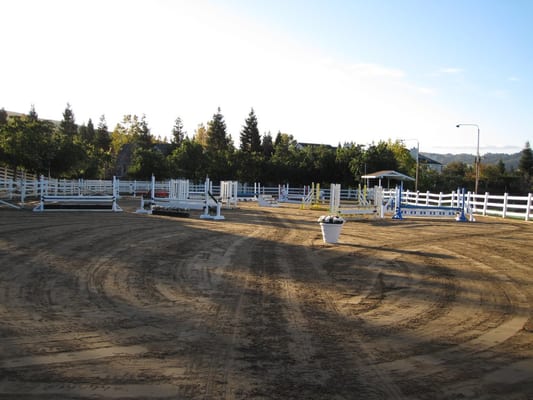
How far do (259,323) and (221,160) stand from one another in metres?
55.8

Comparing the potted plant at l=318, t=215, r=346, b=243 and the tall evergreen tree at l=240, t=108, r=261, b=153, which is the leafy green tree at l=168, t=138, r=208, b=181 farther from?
the potted plant at l=318, t=215, r=346, b=243

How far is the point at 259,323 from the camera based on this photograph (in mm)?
6246

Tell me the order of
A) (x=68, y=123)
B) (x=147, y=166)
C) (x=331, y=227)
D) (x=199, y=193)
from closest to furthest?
(x=331, y=227), (x=199, y=193), (x=147, y=166), (x=68, y=123)

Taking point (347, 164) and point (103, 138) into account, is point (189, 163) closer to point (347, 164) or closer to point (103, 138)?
point (347, 164)

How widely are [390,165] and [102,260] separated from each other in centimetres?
5407

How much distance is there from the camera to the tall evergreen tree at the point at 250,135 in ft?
315

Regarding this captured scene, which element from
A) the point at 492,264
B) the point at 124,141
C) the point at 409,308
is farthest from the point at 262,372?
the point at 124,141

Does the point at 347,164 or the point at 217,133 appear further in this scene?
the point at 217,133

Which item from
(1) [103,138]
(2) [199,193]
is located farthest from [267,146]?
(2) [199,193]

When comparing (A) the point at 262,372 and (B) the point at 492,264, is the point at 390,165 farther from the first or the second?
(A) the point at 262,372

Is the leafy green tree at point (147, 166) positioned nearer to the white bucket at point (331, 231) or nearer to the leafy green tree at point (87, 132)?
the white bucket at point (331, 231)

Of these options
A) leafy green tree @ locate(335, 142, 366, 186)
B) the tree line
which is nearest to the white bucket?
the tree line

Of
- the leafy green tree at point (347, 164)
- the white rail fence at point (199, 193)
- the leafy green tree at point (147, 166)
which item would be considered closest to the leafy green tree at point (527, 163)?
the leafy green tree at point (347, 164)

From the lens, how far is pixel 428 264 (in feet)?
36.4
